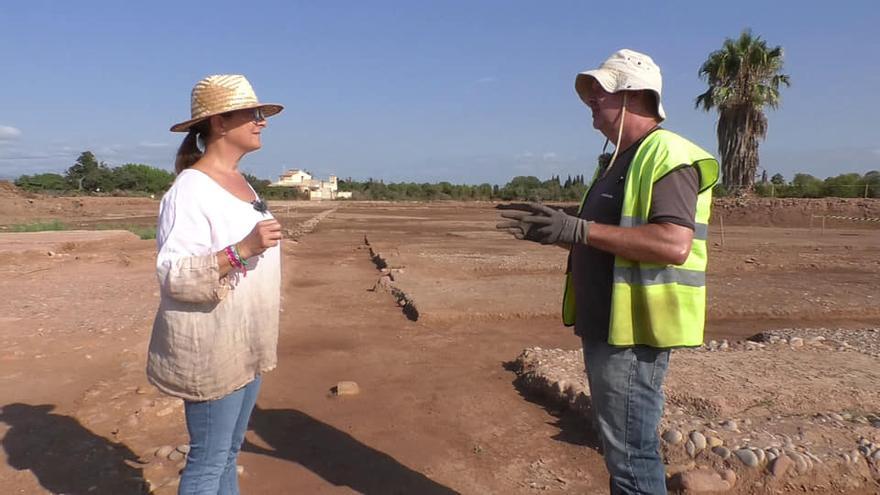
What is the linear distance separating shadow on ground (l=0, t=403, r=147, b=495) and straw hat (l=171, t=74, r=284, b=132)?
2.05 meters

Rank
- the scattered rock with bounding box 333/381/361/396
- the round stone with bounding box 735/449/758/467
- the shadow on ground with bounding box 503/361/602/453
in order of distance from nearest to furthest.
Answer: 1. the round stone with bounding box 735/449/758/467
2. the shadow on ground with bounding box 503/361/602/453
3. the scattered rock with bounding box 333/381/361/396

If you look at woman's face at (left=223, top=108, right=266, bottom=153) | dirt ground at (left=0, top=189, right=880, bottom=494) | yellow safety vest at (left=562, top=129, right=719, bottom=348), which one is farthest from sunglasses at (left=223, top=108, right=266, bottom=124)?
dirt ground at (left=0, top=189, right=880, bottom=494)

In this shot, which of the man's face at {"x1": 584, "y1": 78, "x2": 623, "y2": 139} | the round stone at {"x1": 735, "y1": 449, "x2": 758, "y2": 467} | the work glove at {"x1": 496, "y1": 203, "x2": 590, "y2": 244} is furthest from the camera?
the round stone at {"x1": 735, "y1": 449, "x2": 758, "y2": 467}

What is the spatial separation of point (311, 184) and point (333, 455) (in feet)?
284

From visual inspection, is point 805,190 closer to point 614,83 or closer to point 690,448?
point 690,448

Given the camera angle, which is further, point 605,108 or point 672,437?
point 672,437

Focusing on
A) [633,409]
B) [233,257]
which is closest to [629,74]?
[633,409]

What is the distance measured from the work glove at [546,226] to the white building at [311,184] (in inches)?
2656

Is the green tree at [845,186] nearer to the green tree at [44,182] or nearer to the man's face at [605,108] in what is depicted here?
the man's face at [605,108]

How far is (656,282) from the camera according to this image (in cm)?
181

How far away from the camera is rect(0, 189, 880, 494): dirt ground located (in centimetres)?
321

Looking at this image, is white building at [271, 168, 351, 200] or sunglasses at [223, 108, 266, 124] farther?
white building at [271, 168, 351, 200]

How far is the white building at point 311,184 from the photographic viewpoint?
240 feet

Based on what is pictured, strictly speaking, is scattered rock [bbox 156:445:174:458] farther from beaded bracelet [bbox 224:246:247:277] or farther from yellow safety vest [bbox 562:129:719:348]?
yellow safety vest [bbox 562:129:719:348]
